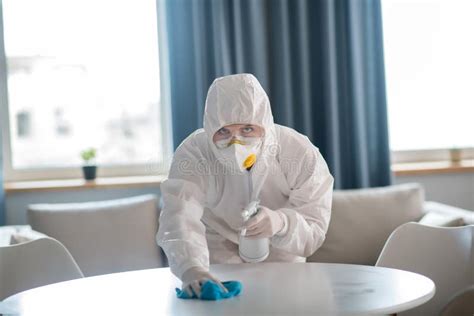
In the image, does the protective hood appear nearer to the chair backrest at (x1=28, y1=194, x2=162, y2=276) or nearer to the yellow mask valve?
the yellow mask valve

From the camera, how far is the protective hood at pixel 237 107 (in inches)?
96.7

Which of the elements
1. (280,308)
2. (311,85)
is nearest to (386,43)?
(311,85)

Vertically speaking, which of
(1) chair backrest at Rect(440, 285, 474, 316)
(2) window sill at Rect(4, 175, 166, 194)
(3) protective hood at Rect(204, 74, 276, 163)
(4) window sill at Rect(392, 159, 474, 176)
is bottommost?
(1) chair backrest at Rect(440, 285, 474, 316)

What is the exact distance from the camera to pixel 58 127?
4.13 m

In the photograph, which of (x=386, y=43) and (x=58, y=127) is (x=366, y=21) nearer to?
(x=386, y=43)

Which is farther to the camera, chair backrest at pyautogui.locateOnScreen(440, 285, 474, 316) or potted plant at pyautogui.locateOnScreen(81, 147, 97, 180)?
potted plant at pyautogui.locateOnScreen(81, 147, 97, 180)

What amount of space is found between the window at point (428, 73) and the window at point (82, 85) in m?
1.29

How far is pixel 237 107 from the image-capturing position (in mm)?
2457

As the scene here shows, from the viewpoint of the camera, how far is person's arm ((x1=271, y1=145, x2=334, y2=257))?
245 centimetres

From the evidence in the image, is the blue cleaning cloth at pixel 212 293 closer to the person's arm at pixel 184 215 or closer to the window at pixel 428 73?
the person's arm at pixel 184 215

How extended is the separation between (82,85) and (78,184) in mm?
564

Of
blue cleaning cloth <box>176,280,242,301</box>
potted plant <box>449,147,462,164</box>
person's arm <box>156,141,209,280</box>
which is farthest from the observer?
potted plant <box>449,147,462,164</box>

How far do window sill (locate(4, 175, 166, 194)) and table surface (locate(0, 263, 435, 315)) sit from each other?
1503 millimetres

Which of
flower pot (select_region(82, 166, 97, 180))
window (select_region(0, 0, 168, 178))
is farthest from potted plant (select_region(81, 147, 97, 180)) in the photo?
window (select_region(0, 0, 168, 178))
